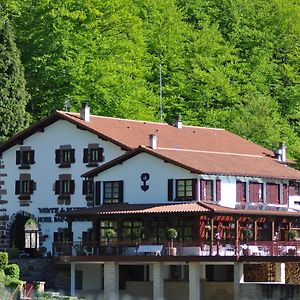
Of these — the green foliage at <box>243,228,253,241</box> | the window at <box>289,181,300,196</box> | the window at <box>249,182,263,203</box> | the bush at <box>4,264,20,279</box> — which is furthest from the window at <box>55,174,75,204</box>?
the window at <box>289,181,300,196</box>

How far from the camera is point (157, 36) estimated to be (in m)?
110

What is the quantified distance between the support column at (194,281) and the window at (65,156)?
510 inches

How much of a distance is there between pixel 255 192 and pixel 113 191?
7.87 metres

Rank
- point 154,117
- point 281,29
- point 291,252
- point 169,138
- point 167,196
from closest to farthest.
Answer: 1. point 291,252
2. point 167,196
3. point 169,138
4. point 154,117
5. point 281,29

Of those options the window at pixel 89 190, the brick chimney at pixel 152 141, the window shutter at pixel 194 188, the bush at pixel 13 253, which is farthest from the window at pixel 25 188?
the window shutter at pixel 194 188

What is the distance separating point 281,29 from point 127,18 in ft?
64.7

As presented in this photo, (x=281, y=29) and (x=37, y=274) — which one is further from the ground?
(x=281, y=29)

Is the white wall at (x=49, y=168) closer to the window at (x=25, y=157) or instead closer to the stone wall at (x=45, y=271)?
the window at (x=25, y=157)

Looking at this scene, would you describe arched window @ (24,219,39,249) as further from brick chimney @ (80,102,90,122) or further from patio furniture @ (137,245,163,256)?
patio furniture @ (137,245,163,256)

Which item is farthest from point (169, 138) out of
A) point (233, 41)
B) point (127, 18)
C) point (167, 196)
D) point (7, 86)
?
point (233, 41)

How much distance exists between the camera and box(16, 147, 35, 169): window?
83500 mm

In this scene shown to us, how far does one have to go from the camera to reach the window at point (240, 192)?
7738 centimetres

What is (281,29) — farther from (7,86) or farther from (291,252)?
A: (291,252)

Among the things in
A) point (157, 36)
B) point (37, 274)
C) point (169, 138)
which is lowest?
point (37, 274)
